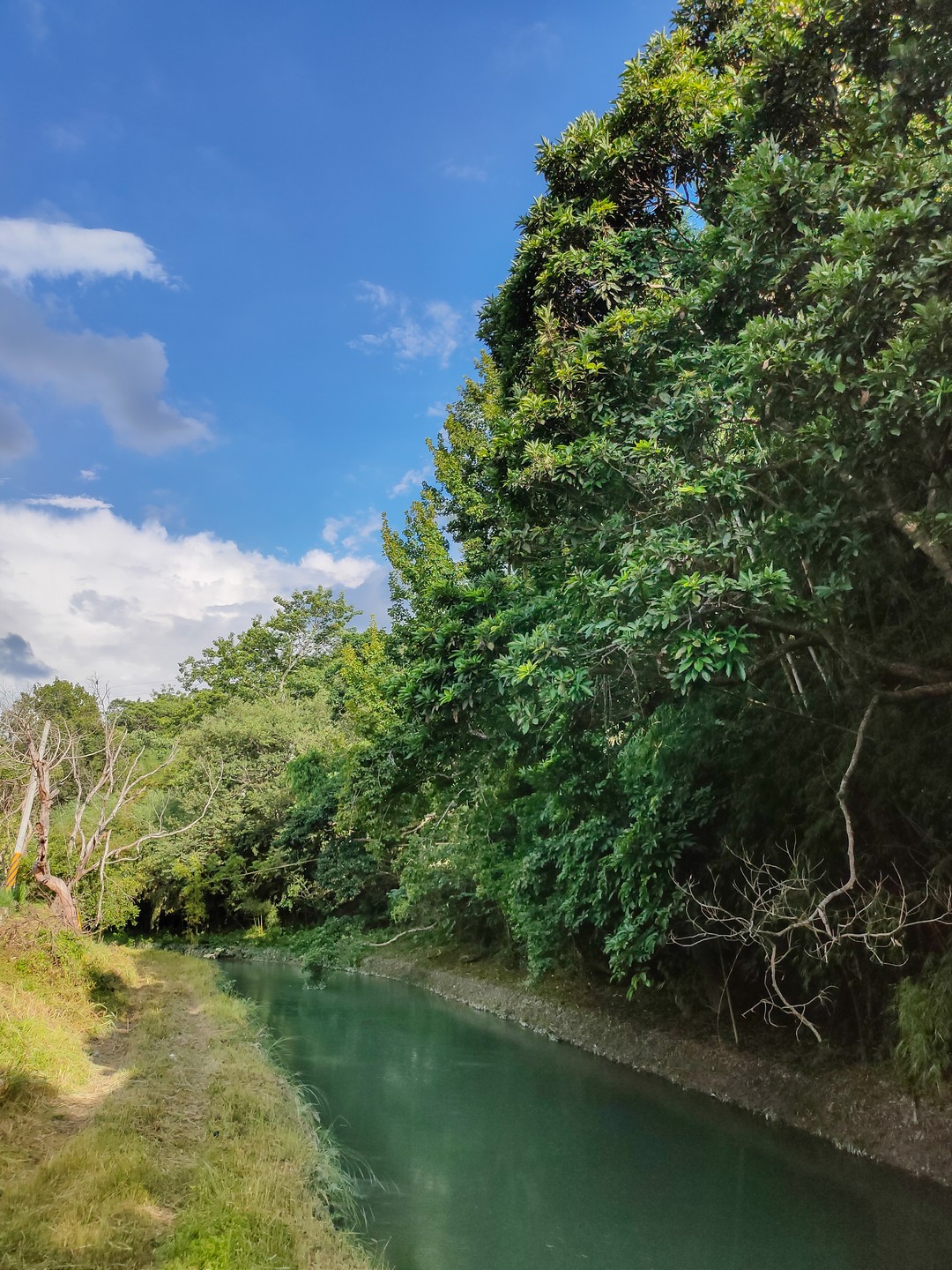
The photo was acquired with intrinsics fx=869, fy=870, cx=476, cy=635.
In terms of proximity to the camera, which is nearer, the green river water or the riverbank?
the green river water

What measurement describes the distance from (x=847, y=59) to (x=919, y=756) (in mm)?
5849

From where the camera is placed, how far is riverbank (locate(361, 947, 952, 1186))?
311 inches

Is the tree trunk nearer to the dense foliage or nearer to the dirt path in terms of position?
the dirt path

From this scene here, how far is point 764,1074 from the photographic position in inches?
394

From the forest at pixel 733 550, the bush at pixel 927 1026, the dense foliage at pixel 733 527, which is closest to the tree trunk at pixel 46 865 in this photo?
the forest at pixel 733 550

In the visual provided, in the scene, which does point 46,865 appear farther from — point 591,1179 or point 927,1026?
point 927,1026

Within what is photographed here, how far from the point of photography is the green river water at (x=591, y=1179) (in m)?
→ 6.50

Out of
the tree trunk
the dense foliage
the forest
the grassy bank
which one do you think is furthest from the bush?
the tree trunk

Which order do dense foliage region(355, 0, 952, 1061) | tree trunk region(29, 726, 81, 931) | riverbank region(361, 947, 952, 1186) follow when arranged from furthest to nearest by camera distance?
1. tree trunk region(29, 726, 81, 931)
2. riverbank region(361, 947, 952, 1186)
3. dense foliage region(355, 0, 952, 1061)

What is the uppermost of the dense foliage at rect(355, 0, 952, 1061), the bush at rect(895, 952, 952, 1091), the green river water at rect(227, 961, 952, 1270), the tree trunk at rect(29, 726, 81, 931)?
the dense foliage at rect(355, 0, 952, 1061)

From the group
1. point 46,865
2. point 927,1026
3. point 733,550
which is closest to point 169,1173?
point 733,550

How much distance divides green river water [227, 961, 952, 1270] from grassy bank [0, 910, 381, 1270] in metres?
0.92

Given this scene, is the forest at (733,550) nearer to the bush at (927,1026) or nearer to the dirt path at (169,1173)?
the bush at (927,1026)

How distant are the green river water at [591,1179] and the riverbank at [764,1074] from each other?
0.76ft
